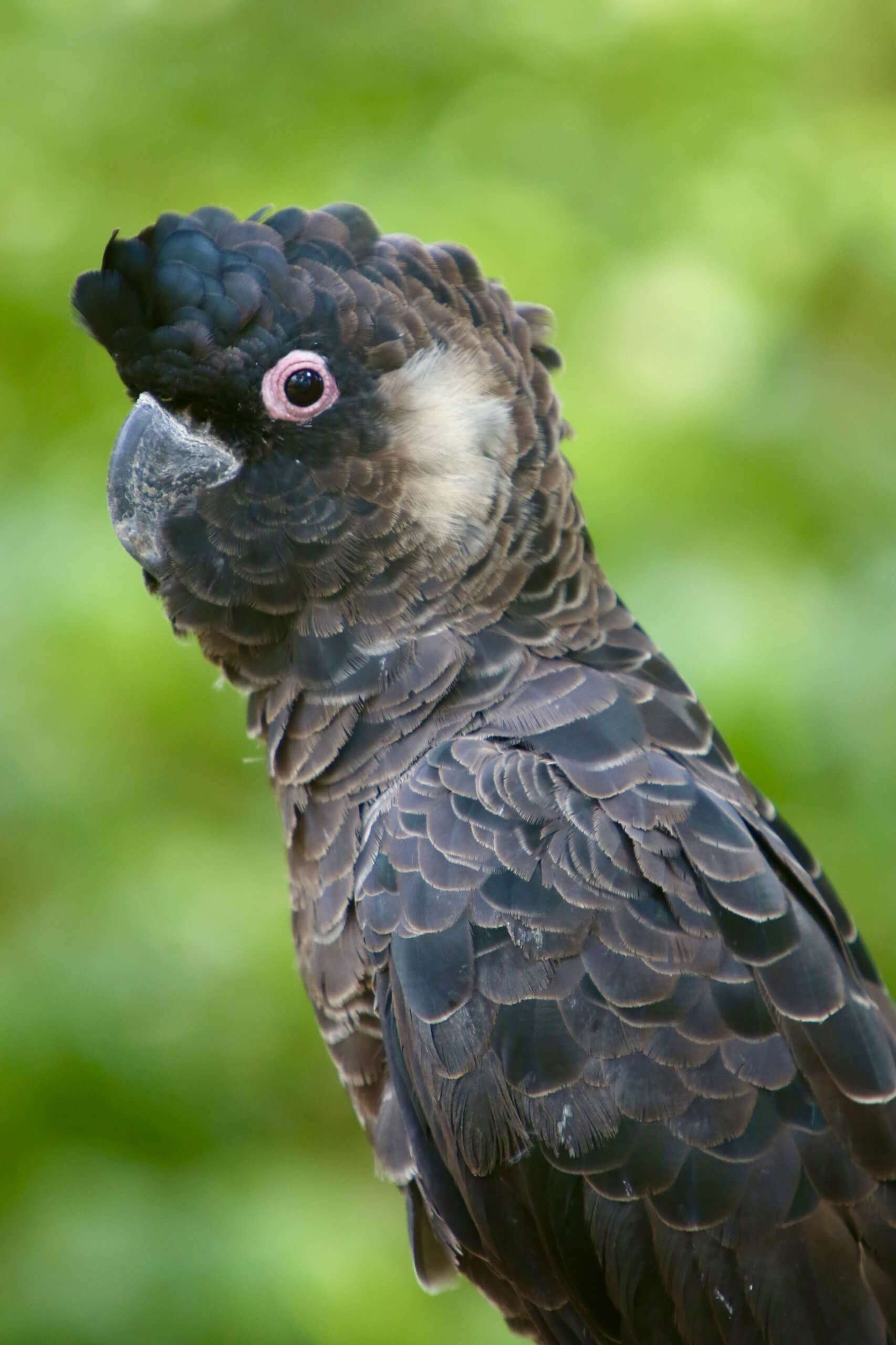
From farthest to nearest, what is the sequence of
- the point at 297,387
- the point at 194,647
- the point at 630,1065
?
1. the point at 194,647
2. the point at 297,387
3. the point at 630,1065

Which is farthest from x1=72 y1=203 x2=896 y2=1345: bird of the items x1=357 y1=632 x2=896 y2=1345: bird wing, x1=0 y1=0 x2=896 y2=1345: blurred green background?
x1=0 y1=0 x2=896 y2=1345: blurred green background

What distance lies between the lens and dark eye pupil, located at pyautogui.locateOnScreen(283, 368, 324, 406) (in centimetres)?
193

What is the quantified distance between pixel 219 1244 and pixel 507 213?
2438 mm

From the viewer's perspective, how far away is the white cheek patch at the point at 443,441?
2.00 meters

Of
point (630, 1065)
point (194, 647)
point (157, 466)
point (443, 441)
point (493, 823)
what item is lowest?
point (630, 1065)

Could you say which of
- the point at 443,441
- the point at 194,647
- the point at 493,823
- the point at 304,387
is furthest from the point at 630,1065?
the point at 194,647

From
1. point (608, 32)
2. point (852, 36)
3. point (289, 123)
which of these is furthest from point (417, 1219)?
point (852, 36)

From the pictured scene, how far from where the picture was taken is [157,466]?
76.8 inches

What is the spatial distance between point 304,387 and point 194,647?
105 centimetres

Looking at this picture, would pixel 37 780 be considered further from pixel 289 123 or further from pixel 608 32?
pixel 608 32

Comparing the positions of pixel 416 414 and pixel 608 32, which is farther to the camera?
pixel 608 32

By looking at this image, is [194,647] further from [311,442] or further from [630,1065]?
[630,1065]

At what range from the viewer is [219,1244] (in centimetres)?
255

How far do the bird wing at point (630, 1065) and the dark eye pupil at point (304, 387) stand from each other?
64cm
